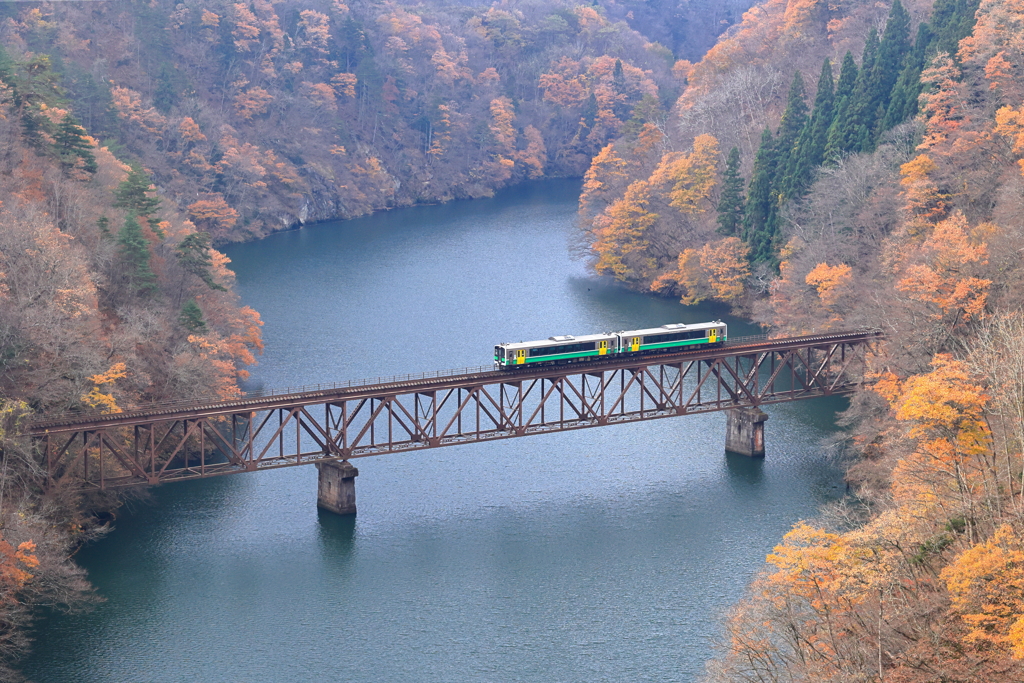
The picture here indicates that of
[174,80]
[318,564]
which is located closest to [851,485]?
[318,564]

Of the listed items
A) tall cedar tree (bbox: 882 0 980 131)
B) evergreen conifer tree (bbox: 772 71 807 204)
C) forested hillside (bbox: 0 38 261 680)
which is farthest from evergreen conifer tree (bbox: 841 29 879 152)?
forested hillside (bbox: 0 38 261 680)

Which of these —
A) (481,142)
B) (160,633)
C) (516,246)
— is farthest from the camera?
(481,142)

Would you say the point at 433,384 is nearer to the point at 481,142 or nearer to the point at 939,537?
the point at 939,537

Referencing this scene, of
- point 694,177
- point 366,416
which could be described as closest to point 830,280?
point 366,416

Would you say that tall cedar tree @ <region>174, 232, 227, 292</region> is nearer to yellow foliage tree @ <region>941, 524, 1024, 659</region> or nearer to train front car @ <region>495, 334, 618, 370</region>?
train front car @ <region>495, 334, 618, 370</region>

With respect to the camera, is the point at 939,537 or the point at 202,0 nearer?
the point at 939,537

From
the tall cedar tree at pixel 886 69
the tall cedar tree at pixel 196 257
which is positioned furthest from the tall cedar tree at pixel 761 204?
the tall cedar tree at pixel 196 257

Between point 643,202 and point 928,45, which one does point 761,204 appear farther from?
point 928,45
